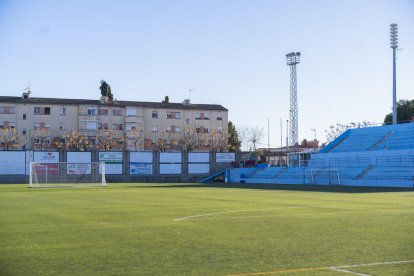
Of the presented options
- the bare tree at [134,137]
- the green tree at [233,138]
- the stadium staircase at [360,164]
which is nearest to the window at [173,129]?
the bare tree at [134,137]

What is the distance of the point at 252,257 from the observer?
856 centimetres

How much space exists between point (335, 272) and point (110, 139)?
278 ft

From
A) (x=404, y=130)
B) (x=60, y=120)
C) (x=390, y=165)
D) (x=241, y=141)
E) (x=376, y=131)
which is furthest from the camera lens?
(x=241, y=141)

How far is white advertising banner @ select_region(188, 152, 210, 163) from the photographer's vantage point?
7175 centimetres

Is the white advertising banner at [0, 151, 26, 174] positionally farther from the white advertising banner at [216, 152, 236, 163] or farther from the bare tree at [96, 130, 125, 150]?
the bare tree at [96, 130, 125, 150]

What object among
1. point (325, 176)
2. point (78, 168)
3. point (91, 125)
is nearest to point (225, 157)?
point (78, 168)

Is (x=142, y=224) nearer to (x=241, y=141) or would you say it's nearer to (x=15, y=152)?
(x=15, y=152)

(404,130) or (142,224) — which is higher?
(404,130)

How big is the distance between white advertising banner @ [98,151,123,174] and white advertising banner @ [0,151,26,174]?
908 cm

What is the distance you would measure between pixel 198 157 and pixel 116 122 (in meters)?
27.5

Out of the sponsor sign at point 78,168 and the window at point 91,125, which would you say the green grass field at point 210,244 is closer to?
the sponsor sign at point 78,168

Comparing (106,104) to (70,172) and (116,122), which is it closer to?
(116,122)

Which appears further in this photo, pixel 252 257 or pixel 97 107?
pixel 97 107

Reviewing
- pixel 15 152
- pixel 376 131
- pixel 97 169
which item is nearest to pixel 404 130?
pixel 376 131
